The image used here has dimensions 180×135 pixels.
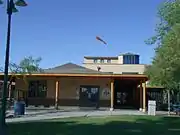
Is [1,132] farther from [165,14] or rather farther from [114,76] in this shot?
[114,76]

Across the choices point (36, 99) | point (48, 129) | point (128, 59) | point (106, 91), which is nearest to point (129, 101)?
point (106, 91)

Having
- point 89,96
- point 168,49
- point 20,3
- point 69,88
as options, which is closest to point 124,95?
point 89,96

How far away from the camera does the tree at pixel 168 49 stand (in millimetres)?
21312

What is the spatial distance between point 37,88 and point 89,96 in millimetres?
5289

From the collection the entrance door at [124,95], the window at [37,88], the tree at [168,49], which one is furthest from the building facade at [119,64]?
the tree at [168,49]

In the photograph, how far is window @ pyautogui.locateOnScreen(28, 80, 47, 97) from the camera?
37625 millimetres

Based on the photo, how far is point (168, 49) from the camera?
2183cm

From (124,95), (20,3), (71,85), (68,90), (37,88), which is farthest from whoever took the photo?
(124,95)

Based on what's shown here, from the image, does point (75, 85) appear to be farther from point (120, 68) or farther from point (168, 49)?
point (120, 68)

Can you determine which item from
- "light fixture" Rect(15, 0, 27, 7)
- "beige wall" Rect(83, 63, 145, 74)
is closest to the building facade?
"beige wall" Rect(83, 63, 145, 74)

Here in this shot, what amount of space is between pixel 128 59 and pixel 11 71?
5998 cm

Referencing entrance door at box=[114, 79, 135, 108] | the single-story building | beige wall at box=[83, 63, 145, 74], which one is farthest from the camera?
beige wall at box=[83, 63, 145, 74]

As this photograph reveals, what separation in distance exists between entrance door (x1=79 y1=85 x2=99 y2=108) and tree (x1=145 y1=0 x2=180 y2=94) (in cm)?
784

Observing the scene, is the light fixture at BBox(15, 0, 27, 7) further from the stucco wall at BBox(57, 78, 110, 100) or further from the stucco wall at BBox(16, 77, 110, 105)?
the stucco wall at BBox(57, 78, 110, 100)
